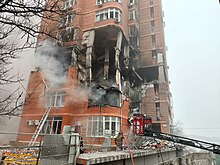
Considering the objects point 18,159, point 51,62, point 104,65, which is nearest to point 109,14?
point 104,65

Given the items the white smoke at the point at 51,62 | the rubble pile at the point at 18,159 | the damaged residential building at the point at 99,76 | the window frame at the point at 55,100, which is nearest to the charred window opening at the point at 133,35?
the damaged residential building at the point at 99,76

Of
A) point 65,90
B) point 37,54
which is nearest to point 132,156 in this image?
point 65,90

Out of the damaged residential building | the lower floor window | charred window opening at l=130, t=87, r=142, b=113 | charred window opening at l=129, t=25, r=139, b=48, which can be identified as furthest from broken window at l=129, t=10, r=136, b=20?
the lower floor window

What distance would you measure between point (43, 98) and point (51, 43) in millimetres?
7673

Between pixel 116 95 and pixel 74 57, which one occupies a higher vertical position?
pixel 74 57

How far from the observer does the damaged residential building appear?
57.1 feet

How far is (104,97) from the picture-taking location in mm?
18500

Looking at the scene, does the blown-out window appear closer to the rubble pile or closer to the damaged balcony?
the damaged balcony

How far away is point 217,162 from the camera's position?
23.4 meters

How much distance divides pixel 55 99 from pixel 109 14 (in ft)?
43.4

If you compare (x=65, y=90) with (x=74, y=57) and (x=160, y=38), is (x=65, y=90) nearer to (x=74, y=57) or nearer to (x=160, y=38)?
(x=74, y=57)

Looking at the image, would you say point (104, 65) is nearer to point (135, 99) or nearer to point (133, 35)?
point (135, 99)

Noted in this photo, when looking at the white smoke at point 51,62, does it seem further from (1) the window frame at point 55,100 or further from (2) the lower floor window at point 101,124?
(2) the lower floor window at point 101,124

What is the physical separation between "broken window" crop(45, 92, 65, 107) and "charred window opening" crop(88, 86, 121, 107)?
3226 millimetres
